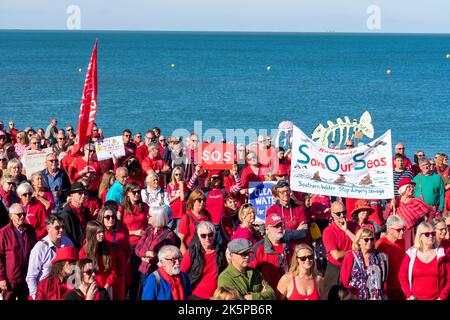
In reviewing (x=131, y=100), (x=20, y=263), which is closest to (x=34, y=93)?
(x=131, y=100)

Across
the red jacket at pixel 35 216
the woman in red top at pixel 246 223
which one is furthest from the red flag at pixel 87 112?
the woman in red top at pixel 246 223

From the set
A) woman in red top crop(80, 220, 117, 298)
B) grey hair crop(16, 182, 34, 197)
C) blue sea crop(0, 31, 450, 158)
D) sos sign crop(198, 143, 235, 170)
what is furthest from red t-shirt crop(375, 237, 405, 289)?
blue sea crop(0, 31, 450, 158)

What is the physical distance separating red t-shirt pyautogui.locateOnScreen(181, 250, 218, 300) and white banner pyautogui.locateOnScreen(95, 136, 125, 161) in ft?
23.1

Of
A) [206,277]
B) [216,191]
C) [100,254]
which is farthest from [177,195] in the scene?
[100,254]

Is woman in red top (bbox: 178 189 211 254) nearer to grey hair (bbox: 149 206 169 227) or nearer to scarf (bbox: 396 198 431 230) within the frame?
grey hair (bbox: 149 206 169 227)

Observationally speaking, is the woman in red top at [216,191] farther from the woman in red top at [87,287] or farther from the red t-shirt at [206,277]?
the woman in red top at [87,287]

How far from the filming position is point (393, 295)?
393 inches

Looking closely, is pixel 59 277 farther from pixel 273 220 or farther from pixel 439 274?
pixel 439 274

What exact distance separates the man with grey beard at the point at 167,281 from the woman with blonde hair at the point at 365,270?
1661mm

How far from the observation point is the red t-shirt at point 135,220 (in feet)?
37.7

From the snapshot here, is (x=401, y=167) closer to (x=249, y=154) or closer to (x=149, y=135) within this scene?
(x=249, y=154)

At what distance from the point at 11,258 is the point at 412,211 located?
4973 millimetres

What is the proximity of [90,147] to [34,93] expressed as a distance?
66.9 metres

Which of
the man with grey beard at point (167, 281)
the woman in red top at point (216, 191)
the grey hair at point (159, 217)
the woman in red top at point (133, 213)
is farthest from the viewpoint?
the woman in red top at point (216, 191)
